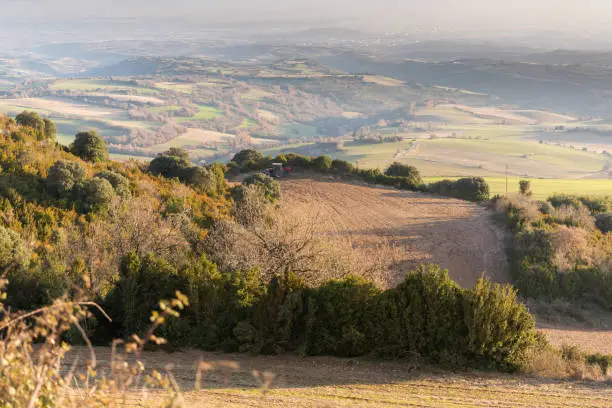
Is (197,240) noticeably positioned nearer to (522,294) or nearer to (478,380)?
(478,380)

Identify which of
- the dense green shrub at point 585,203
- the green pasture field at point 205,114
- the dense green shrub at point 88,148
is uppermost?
the green pasture field at point 205,114

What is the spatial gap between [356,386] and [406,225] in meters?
16.7

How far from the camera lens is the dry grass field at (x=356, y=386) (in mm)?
9094

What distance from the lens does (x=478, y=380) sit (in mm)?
10336

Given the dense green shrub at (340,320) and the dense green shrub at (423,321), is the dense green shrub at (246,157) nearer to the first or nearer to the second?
the dense green shrub at (340,320)

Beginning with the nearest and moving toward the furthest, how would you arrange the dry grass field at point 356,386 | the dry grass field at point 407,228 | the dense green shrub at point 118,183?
the dry grass field at point 356,386
the dense green shrub at point 118,183
the dry grass field at point 407,228

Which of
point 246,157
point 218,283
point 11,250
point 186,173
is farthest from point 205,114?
point 218,283

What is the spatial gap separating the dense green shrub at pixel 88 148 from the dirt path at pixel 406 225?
9544mm

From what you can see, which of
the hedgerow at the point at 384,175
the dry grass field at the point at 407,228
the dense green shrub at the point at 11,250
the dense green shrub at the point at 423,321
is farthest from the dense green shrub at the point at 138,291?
the hedgerow at the point at 384,175

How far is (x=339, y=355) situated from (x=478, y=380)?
116 inches

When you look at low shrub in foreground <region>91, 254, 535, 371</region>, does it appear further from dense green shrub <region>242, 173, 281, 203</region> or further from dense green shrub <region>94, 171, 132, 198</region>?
dense green shrub <region>242, 173, 281, 203</region>

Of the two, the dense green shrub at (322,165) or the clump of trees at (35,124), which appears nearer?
the clump of trees at (35,124)

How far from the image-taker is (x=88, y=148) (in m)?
25.4

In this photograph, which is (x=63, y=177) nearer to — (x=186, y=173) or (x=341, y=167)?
(x=186, y=173)
